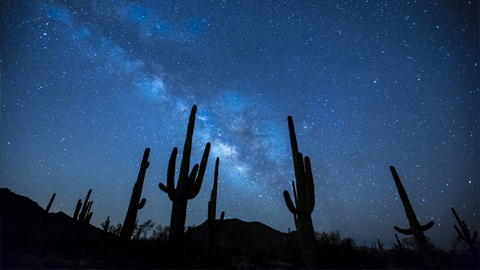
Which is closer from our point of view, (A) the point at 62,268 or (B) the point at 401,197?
(A) the point at 62,268

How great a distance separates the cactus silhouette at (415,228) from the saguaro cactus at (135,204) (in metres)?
11.8

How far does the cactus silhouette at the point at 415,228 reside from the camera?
9.44 meters

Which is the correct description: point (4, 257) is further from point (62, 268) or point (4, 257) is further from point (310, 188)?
point (310, 188)

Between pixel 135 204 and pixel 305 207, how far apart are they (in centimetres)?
676

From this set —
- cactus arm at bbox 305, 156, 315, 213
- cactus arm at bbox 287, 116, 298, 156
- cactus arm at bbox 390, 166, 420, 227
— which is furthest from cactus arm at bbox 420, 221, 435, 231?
cactus arm at bbox 287, 116, 298, 156

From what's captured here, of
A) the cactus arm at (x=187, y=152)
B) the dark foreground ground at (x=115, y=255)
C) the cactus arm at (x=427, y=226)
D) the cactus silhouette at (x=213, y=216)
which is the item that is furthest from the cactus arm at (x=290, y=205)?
the cactus arm at (x=427, y=226)

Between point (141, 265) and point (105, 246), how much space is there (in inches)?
73.9

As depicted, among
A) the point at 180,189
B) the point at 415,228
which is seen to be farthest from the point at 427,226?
the point at 180,189

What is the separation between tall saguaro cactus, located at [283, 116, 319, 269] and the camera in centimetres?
741

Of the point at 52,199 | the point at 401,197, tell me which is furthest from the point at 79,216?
the point at 401,197

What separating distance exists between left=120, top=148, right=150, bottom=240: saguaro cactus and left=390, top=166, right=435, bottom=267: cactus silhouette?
11.8 metres

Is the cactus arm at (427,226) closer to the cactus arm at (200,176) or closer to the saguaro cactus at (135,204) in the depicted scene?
the cactus arm at (200,176)

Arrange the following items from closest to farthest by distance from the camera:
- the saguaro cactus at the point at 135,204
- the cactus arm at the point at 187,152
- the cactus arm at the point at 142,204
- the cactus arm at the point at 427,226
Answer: the saguaro cactus at the point at 135,204 → the cactus arm at the point at 187,152 → the cactus arm at the point at 142,204 → the cactus arm at the point at 427,226

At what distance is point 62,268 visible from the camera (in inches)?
259
